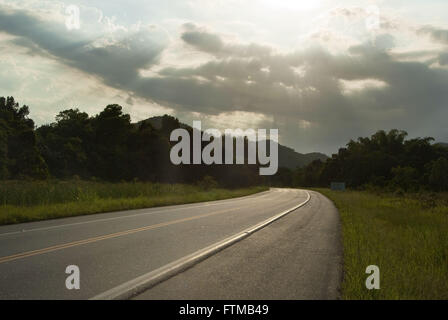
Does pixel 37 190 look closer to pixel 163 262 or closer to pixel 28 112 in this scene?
pixel 163 262

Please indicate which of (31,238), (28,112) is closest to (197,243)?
(31,238)

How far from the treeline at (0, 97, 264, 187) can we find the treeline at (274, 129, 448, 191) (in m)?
41.3

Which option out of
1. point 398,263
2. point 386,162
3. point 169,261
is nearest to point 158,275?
point 169,261

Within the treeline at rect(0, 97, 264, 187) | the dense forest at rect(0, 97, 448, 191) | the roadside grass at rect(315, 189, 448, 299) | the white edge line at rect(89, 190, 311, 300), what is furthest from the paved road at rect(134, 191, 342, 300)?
the treeline at rect(0, 97, 264, 187)

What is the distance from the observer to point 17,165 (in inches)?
2083

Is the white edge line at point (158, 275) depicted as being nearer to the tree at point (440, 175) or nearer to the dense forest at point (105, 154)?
the dense forest at point (105, 154)

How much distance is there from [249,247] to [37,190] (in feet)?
48.1

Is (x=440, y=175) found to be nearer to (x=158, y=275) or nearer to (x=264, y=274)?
(x=264, y=274)

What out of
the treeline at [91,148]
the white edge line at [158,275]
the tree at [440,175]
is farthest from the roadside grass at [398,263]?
the tree at [440,175]

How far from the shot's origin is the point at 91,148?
70125 mm

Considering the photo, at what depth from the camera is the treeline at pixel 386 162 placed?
3219 inches
